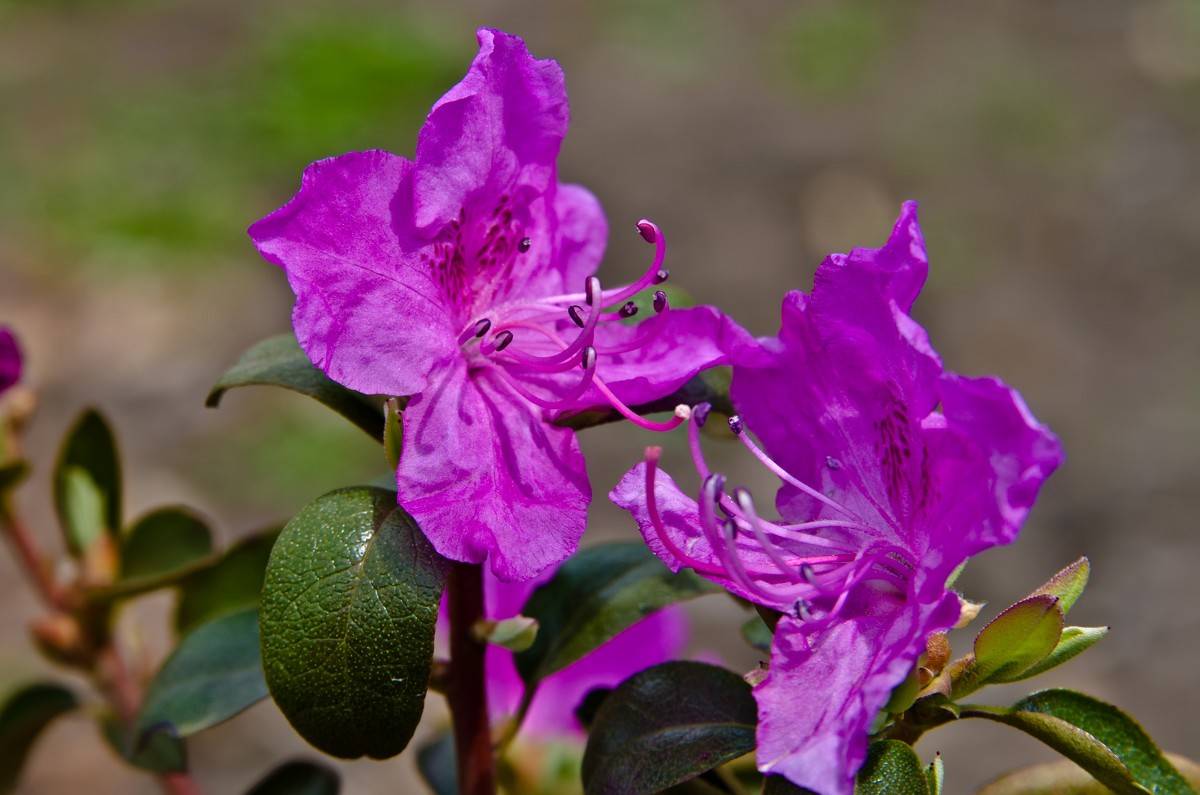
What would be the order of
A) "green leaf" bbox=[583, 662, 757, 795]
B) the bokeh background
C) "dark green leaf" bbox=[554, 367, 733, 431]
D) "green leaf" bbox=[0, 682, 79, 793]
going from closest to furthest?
"green leaf" bbox=[583, 662, 757, 795], "dark green leaf" bbox=[554, 367, 733, 431], "green leaf" bbox=[0, 682, 79, 793], the bokeh background

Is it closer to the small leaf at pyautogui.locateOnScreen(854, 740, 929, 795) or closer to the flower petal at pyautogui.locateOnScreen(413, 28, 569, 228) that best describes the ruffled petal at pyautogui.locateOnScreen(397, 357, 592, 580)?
the flower petal at pyautogui.locateOnScreen(413, 28, 569, 228)

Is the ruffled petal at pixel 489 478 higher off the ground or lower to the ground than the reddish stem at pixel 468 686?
higher

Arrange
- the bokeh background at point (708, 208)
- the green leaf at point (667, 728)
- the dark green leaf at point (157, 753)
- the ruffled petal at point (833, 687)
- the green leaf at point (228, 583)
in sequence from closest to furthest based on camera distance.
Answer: the ruffled petal at point (833, 687), the green leaf at point (667, 728), the dark green leaf at point (157, 753), the green leaf at point (228, 583), the bokeh background at point (708, 208)

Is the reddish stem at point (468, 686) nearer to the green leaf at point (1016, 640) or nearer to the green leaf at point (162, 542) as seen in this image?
the green leaf at point (1016, 640)

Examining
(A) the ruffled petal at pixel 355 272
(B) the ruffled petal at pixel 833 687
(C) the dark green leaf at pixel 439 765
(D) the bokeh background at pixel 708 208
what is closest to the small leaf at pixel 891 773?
(B) the ruffled petal at pixel 833 687

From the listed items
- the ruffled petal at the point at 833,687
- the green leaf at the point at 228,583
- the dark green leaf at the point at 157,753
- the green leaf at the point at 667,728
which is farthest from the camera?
the green leaf at the point at 228,583

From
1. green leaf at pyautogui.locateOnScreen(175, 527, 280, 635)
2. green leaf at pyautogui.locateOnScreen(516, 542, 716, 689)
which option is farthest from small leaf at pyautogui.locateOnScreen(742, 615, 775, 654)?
green leaf at pyautogui.locateOnScreen(175, 527, 280, 635)
